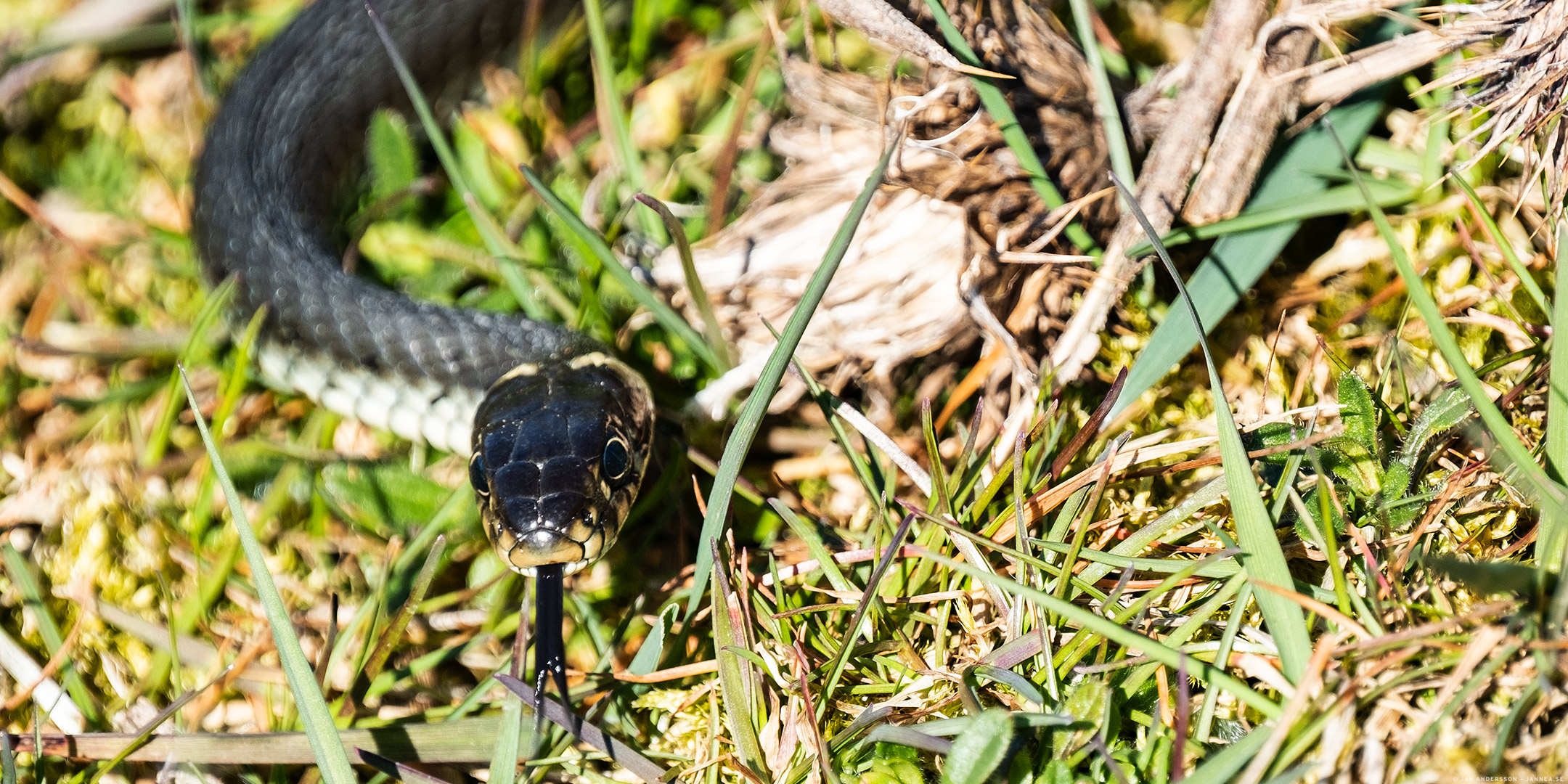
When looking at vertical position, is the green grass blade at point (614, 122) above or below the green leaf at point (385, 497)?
above

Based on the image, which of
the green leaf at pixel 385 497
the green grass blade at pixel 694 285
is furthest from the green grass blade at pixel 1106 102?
the green leaf at pixel 385 497

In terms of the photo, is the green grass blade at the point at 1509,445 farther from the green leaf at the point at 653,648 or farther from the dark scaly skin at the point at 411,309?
the dark scaly skin at the point at 411,309

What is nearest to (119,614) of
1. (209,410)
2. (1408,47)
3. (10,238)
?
(209,410)

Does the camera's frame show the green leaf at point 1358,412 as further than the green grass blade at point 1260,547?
Yes

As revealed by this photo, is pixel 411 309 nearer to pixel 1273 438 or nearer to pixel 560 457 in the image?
pixel 560 457

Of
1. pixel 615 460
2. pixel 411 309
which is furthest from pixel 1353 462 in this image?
pixel 411 309

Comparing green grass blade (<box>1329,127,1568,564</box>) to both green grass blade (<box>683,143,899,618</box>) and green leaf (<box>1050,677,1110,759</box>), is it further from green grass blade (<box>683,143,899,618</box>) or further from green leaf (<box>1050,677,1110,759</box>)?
green grass blade (<box>683,143,899,618</box>)
